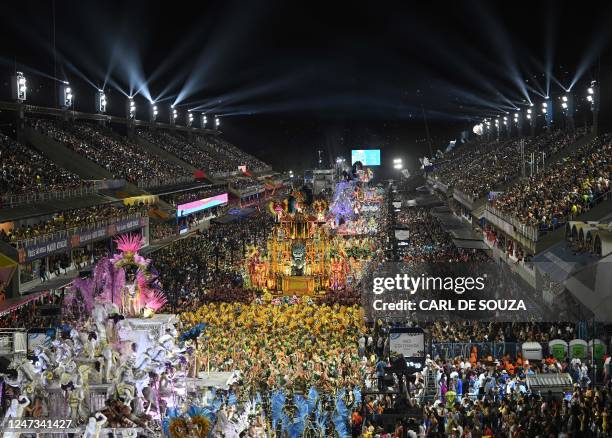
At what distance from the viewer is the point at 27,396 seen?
15.3 metres

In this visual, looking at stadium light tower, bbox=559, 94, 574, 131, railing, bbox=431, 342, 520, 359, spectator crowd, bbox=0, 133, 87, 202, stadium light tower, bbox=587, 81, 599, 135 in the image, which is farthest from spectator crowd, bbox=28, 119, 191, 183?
railing, bbox=431, 342, 520, 359

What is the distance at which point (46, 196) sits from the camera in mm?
45594

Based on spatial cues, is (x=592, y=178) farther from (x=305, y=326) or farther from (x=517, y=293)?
(x=305, y=326)

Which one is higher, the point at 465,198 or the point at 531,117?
the point at 531,117

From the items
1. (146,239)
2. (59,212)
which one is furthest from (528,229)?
(146,239)

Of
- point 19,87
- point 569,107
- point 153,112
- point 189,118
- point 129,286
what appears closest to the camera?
point 129,286

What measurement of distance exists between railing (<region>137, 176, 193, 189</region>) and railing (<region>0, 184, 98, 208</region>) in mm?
11948

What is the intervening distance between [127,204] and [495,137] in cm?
6370

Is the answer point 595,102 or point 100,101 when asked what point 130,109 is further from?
point 595,102

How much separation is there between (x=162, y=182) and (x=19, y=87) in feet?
56.3

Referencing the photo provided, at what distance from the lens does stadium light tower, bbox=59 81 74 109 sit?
70812mm

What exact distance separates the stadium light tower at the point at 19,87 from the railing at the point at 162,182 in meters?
10.7

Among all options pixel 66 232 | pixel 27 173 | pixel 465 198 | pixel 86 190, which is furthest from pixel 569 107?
pixel 66 232

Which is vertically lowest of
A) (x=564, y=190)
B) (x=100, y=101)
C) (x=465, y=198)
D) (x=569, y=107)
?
(x=564, y=190)
